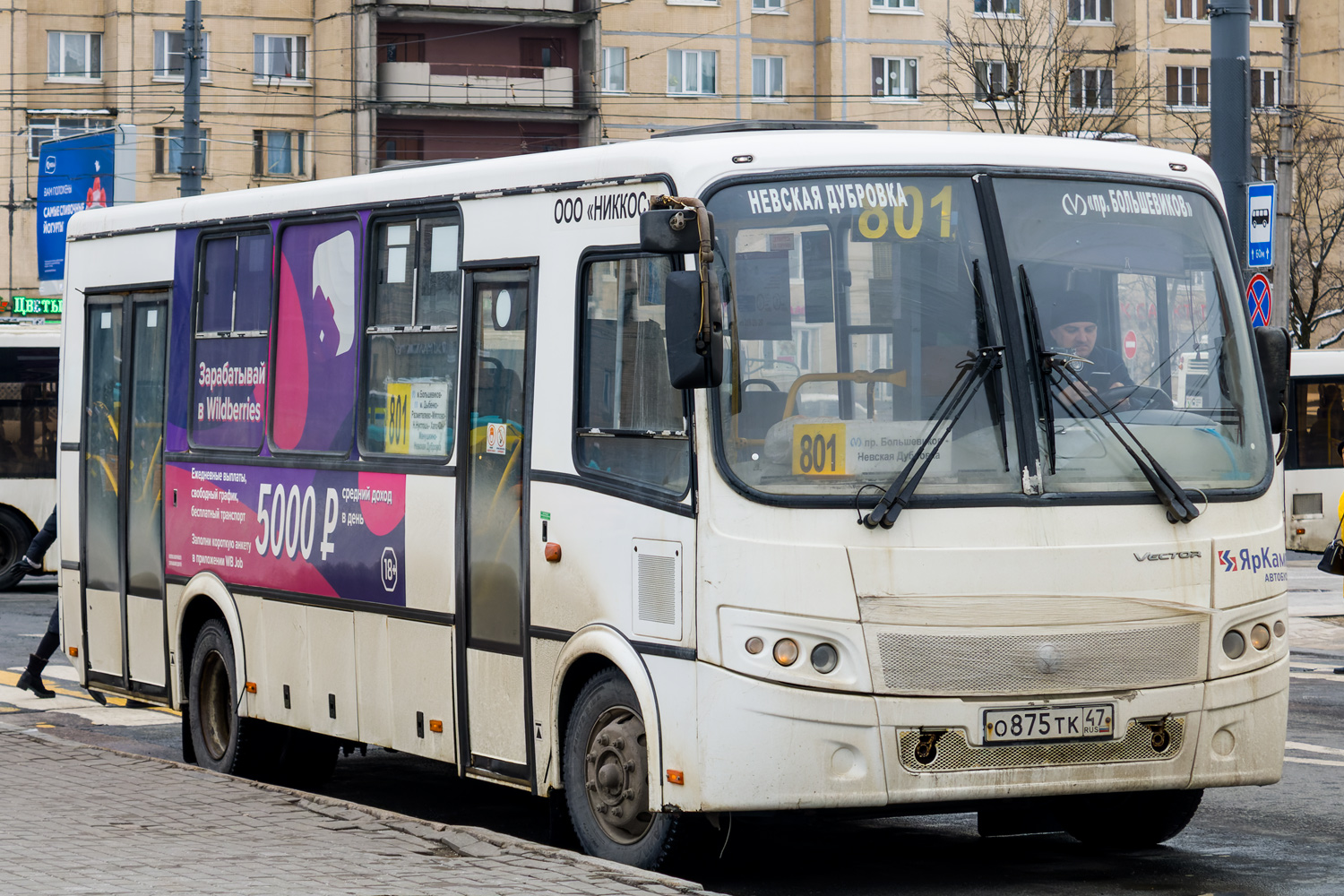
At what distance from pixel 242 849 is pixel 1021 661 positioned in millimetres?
2910

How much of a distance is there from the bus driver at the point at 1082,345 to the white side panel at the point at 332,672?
3.70m

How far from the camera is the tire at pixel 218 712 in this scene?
1123 centimetres

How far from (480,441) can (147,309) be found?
3.87 m

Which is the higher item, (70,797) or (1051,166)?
(1051,166)

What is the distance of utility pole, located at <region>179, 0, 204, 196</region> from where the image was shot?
2514 cm

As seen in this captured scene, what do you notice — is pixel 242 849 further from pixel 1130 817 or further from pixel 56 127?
pixel 56 127

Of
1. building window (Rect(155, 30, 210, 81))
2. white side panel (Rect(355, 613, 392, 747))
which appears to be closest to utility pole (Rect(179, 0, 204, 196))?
white side panel (Rect(355, 613, 392, 747))

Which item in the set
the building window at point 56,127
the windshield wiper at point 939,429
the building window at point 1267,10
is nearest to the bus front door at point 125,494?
the windshield wiper at point 939,429

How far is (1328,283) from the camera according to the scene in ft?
199

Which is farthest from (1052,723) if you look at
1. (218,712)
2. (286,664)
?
(218,712)

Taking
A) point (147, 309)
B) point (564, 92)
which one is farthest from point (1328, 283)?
point (147, 309)

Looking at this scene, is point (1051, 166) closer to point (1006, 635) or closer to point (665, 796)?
point (1006, 635)

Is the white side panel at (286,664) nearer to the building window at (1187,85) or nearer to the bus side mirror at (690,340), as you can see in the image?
the bus side mirror at (690,340)

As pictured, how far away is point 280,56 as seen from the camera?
206 feet
